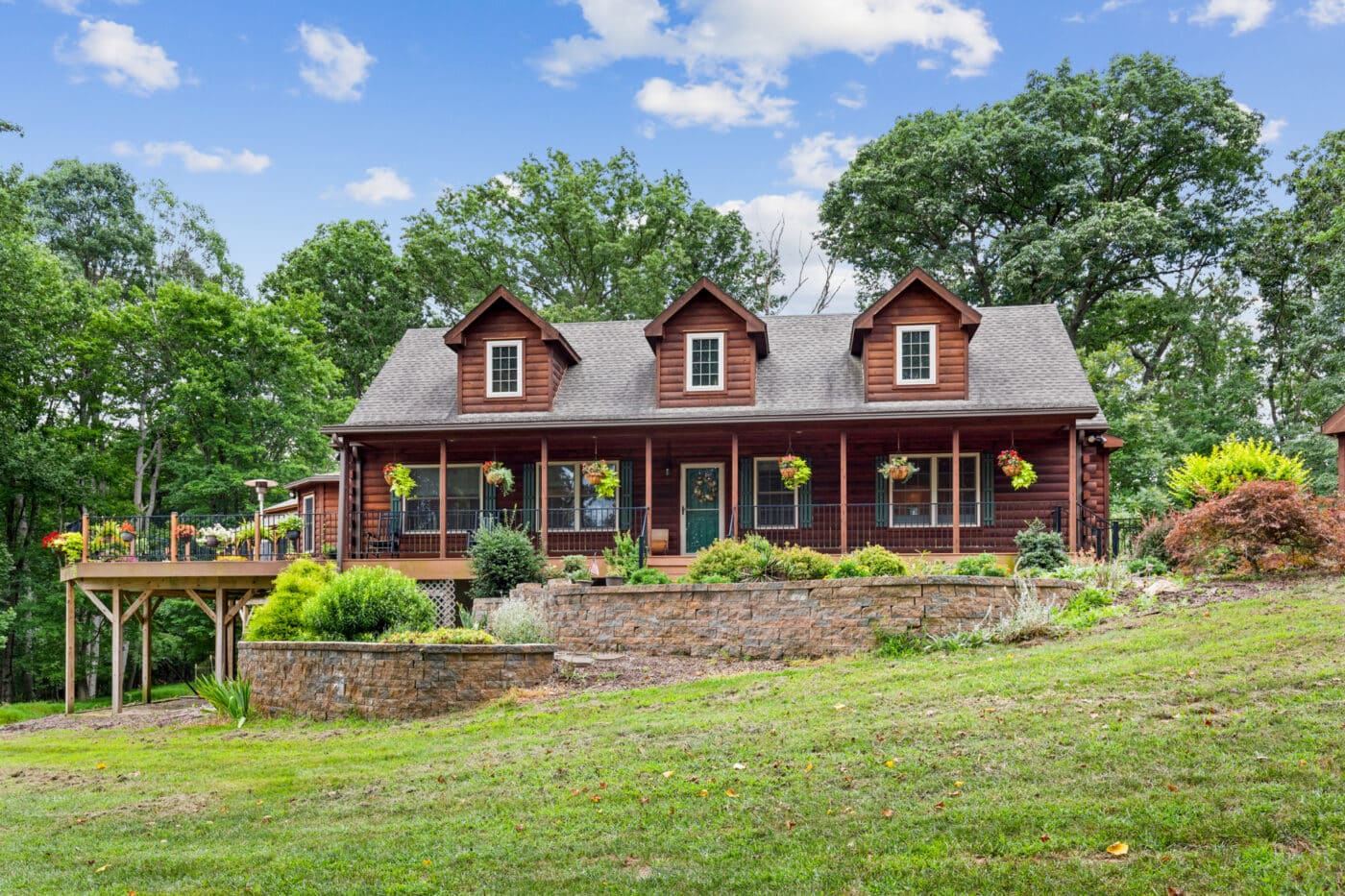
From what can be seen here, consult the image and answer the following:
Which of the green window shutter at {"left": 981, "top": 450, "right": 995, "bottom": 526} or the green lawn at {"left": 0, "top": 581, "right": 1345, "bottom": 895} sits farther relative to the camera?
the green window shutter at {"left": 981, "top": 450, "right": 995, "bottom": 526}

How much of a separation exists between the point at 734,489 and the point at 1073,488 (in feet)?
18.6

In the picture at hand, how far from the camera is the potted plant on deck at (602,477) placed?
19109 mm

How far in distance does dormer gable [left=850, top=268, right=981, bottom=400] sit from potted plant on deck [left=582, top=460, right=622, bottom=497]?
15.5 ft

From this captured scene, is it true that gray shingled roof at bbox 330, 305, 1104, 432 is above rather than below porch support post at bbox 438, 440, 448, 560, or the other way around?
above

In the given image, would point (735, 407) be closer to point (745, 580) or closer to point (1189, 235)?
point (745, 580)

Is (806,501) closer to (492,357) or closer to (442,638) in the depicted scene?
(492,357)

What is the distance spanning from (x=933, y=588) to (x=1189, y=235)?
21.6 metres

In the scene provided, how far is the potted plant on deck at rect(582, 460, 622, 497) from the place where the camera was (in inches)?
752

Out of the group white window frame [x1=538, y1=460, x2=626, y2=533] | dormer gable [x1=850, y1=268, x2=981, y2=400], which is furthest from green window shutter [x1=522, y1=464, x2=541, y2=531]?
dormer gable [x1=850, y1=268, x2=981, y2=400]

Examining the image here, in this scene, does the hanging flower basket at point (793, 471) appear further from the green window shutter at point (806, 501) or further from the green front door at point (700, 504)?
the green front door at point (700, 504)

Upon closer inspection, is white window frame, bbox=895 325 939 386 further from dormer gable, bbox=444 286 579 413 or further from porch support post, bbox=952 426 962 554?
dormer gable, bbox=444 286 579 413


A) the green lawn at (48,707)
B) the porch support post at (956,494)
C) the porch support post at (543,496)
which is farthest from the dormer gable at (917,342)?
the green lawn at (48,707)

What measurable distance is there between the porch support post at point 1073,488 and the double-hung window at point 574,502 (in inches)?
308

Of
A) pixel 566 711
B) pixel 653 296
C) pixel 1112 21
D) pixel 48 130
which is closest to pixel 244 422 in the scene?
pixel 48 130
